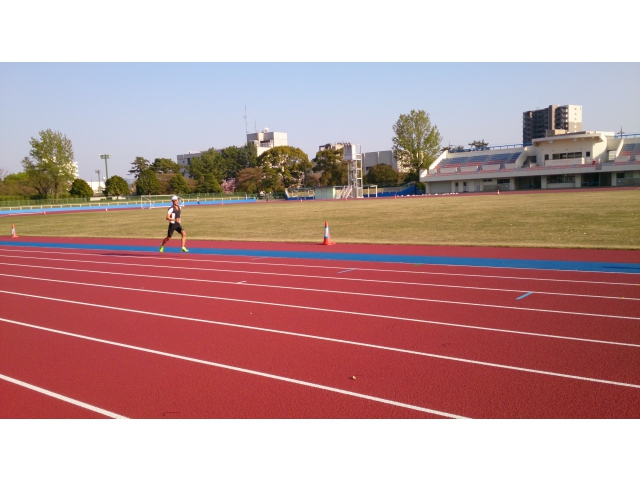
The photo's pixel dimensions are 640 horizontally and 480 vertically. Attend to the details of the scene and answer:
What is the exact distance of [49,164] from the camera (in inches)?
2717

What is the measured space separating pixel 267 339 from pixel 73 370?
230 cm

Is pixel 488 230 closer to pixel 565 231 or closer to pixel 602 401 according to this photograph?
pixel 565 231

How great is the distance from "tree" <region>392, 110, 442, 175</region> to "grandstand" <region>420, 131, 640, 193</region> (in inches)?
237

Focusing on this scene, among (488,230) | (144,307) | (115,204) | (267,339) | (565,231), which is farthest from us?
(115,204)

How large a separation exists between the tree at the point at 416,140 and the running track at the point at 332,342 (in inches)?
2806

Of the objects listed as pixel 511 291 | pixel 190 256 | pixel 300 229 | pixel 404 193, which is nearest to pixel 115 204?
pixel 404 193

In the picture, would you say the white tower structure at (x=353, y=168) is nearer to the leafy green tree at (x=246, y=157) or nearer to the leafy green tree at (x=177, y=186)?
the leafy green tree at (x=177, y=186)

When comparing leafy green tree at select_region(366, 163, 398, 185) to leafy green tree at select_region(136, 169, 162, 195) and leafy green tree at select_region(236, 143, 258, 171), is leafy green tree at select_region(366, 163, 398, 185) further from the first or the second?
leafy green tree at select_region(236, 143, 258, 171)

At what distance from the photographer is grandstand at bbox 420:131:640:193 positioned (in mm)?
60469

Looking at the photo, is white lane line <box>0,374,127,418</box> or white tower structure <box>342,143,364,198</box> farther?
white tower structure <box>342,143,364,198</box>

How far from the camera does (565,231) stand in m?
18.3

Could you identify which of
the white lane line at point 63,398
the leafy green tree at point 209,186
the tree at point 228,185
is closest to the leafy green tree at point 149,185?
the leafy green tree at point 209,186

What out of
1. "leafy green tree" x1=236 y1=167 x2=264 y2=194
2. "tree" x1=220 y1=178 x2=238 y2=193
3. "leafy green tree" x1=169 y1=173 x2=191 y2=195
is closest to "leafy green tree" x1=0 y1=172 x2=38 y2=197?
"leafy green tree" x1=169 y1=173 x2=191 y2=195

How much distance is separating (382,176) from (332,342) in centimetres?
7656
